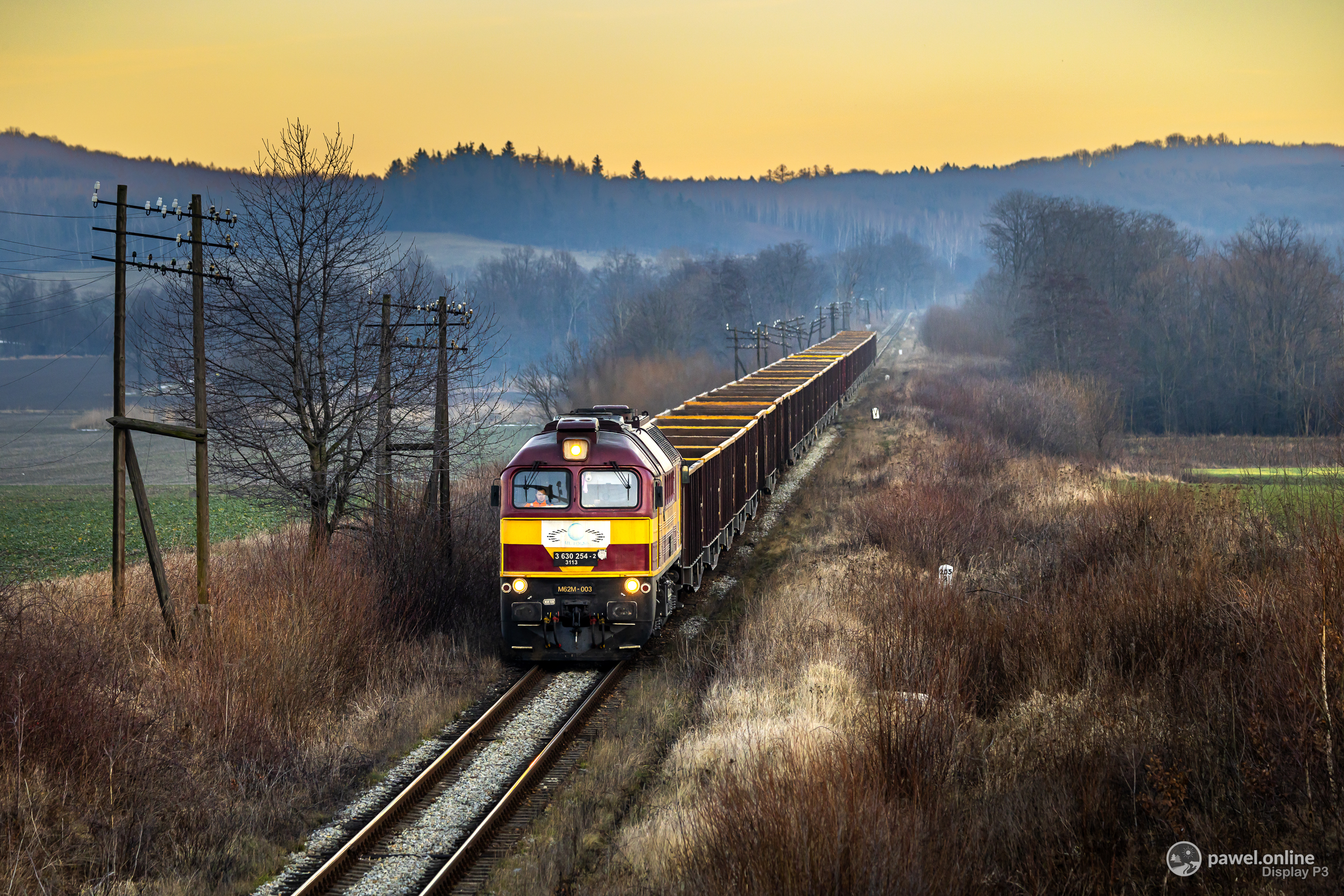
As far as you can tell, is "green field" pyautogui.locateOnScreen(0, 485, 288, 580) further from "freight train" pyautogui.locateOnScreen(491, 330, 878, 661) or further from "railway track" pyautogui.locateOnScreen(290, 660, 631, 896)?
"railway track" pyautogui.locateOnScreen(290, 660, 631, 896)

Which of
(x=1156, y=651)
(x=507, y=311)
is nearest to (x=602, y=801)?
(x=1156, y=651)

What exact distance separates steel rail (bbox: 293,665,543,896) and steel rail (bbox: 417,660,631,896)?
89 centimetres

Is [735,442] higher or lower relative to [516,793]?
higher

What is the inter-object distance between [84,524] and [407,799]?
1503 inches

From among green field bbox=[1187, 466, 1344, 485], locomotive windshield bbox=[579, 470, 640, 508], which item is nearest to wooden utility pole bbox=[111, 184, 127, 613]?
locomotive windshield bbox=[579, 470, 640, 508]

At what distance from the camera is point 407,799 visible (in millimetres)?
10266

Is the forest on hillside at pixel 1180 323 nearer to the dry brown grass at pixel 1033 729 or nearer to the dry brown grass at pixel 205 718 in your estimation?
the dry brown grass at pixel 1033 729

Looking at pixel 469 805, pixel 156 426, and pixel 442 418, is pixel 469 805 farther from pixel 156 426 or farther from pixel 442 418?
pixel 442 418

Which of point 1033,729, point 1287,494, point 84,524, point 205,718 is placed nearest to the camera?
point 1033,729

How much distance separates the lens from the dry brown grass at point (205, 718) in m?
8.88

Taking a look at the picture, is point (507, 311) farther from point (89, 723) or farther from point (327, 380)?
point (89, 723)

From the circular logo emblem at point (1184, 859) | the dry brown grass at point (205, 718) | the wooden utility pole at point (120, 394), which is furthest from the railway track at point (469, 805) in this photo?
the wooden utility pole at point (120, 394)

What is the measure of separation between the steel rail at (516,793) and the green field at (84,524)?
17.6m

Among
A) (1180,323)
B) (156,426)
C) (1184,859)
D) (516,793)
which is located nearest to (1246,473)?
(1184,859)
